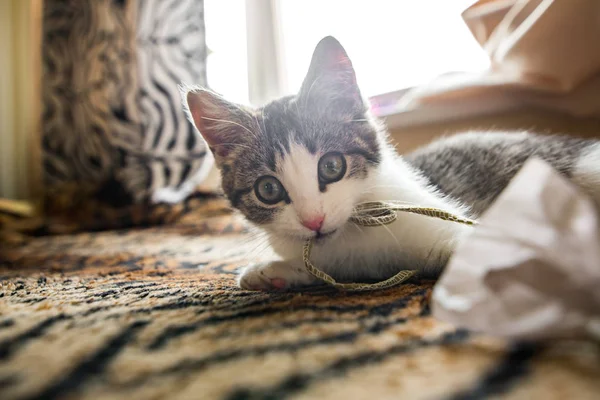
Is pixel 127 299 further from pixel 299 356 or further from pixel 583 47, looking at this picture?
pixel 583 47

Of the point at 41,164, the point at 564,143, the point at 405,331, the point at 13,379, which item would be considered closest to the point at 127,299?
the point at 13,379

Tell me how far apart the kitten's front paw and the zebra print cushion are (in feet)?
5.02

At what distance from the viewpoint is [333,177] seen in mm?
774

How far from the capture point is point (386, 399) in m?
0.32

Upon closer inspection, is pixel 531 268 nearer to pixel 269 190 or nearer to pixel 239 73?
pixel 269 190

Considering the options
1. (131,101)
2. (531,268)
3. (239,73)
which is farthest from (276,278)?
(239,73)

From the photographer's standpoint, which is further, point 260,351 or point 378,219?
point 378,219

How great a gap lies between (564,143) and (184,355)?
3.21 ft

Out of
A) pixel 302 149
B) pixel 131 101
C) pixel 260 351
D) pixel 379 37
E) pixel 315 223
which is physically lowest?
pixel 260 351

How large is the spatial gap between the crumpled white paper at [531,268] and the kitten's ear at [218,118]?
56cm

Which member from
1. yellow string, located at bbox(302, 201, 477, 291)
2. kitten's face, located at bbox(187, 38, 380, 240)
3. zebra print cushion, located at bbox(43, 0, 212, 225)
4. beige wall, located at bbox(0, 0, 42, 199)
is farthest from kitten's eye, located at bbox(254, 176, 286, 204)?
beige wall, located at bbox(0, 0, 42, 199)

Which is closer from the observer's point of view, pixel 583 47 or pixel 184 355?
pixel 184 355

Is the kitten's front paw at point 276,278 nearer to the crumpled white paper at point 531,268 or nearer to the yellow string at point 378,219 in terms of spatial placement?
the yellow string at point 378,219

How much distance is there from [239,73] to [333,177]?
2118mm
